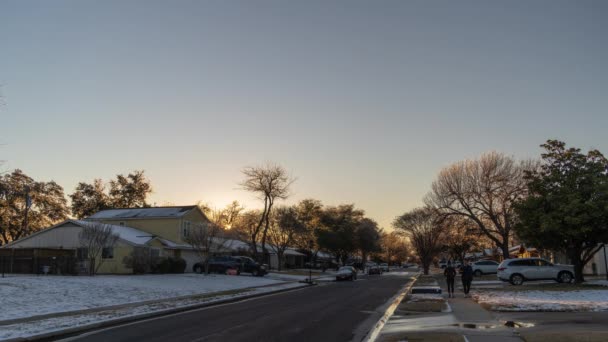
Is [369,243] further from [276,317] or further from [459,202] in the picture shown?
[276,317]

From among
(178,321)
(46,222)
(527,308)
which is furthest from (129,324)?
(46,222)

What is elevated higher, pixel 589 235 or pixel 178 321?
pixel 589 235

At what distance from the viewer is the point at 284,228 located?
74062 mm

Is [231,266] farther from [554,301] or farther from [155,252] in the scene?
[554,301]

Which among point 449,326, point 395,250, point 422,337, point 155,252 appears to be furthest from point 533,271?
point 395,250

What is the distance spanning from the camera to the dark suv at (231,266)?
153 feet

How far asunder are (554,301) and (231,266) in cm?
3149

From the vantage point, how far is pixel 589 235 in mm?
27141

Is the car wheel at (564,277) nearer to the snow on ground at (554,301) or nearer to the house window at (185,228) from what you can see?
the snow on ground at (554,301)

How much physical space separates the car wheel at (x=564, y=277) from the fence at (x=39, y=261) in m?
31.4

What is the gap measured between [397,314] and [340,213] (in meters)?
79.8

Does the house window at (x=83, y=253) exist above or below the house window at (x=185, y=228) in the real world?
below

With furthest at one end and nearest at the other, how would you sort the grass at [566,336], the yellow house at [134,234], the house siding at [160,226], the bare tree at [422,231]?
the bare tree at [422,231], the house siding at [160,226], the yellow house at [134,234], the grass at [566,336]

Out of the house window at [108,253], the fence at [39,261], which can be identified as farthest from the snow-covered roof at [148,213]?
the fence at [39,261]
